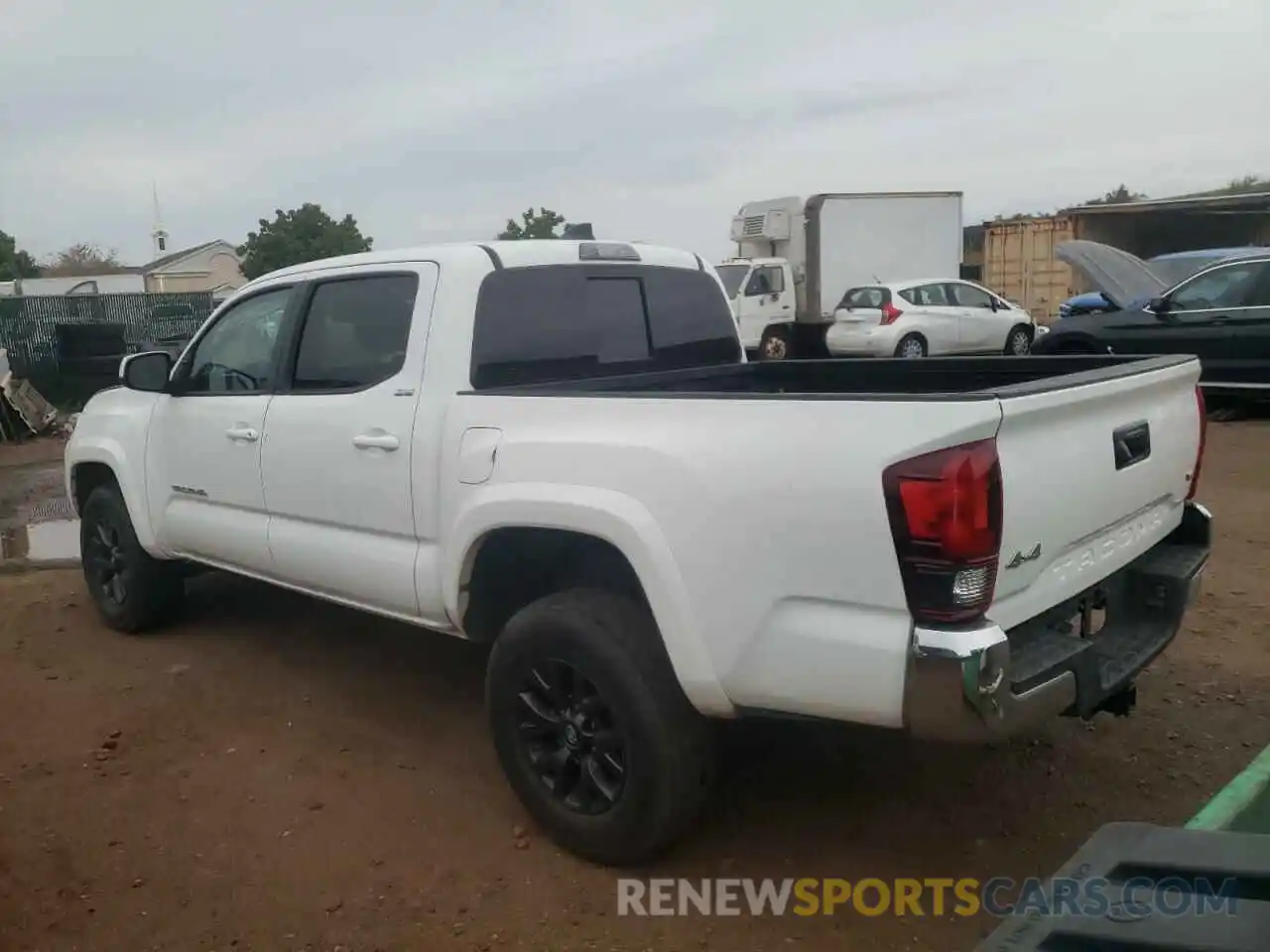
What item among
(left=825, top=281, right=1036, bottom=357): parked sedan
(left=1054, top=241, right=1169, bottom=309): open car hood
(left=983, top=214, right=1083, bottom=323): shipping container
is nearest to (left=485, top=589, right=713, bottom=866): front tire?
(left=1054, top=241, right=1169, bottom=309): open car hood

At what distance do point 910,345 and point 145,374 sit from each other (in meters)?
15.0

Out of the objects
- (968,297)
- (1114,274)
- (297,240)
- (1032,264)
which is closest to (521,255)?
(1114,274)

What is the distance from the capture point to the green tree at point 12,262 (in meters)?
48.2

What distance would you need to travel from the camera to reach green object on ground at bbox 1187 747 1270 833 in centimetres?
211

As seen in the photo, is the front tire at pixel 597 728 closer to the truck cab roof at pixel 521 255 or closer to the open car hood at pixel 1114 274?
the truck cab roof at pixel 521 255

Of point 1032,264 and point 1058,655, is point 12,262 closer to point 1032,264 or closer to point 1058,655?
point 1032,264

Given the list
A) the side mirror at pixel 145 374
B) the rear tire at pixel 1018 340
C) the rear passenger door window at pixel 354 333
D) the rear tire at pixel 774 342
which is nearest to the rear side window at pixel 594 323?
the rear passenger door window at pixel 354 333

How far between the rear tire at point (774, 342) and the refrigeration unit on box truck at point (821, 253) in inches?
0.7

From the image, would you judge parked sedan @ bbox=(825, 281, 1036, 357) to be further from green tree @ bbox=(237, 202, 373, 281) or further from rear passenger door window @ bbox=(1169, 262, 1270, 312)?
green tree @ bbox=(237, 202, 373, 281)

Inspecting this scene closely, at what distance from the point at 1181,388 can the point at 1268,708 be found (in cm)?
160

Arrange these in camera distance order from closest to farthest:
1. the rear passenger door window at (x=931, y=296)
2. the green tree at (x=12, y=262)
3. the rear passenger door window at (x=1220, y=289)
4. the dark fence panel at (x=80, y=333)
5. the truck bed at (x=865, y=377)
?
the truck bed at (x=865, y=377)
the rear passenger door window at (x=1220, y=289)
the dark fence panel at (x=80, y=333)
the rear passenger door window at (x=931, y=296)
the green tree at (x=12, y=262)

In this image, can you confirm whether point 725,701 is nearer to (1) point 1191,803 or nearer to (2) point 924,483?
(2) point 924,483

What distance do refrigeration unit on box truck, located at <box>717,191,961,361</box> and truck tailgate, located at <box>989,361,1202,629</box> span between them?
1684 centimetres

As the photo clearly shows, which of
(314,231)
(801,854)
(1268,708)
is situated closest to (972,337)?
(1268,708)
